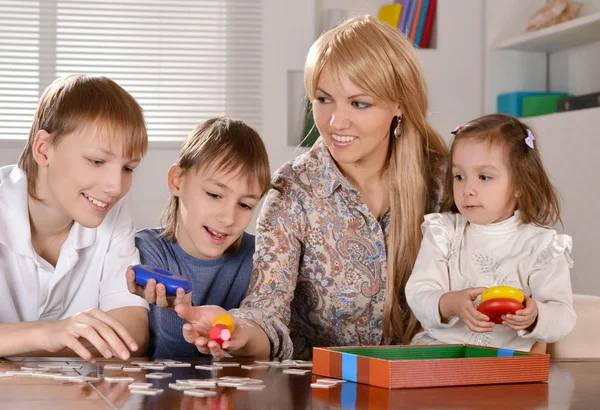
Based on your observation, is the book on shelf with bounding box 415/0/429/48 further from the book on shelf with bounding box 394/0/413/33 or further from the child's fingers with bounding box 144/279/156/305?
the child's fingers with bounding box 144/279/156/305

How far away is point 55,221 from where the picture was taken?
1.91 meters

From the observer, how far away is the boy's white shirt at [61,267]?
1848 mm

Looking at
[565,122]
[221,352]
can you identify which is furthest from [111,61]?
[221,352]

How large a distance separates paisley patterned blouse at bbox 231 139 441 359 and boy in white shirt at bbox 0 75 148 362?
1.22 feet

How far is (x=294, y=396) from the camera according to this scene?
1.11 metres

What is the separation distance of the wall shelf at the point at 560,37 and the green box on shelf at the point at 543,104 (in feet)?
0.90

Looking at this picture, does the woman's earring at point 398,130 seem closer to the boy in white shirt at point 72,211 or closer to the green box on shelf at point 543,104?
Answer: the boy in white shirt at point 72,211

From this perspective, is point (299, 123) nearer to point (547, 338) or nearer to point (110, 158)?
point (110, 158)

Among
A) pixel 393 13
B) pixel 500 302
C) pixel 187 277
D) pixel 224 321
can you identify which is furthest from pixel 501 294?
pixel 393 13

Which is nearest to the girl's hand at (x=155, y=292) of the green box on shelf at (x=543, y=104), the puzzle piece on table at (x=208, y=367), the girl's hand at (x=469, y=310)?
the puzzle piece on table at (x=208, y=367)

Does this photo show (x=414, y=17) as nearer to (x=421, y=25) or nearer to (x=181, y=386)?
(x=421, y=25)

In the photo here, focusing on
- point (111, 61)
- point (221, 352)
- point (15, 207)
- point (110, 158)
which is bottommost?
point (221, 352)

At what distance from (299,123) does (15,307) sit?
2.74 metres

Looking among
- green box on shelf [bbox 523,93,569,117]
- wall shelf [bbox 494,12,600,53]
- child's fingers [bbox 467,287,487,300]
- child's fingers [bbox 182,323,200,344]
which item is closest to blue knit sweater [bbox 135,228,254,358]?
child's fingers [bbox 182,323,200,344]
